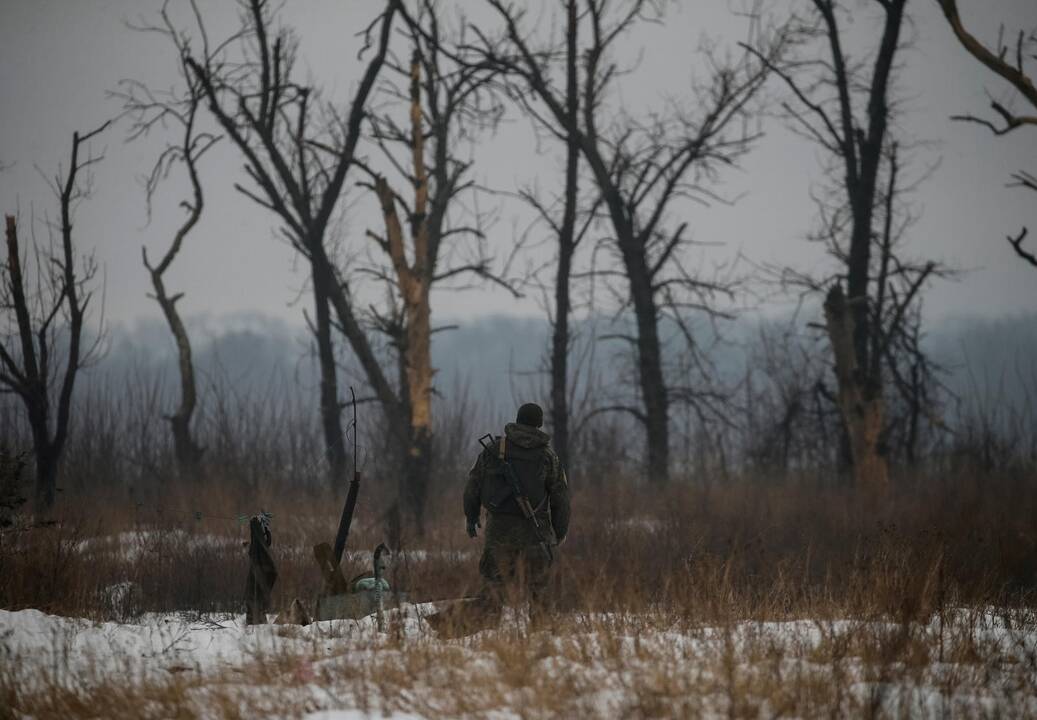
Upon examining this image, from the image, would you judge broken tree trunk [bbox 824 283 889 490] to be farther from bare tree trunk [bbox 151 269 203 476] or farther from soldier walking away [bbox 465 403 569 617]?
bare tree trunk [bbox 151 269 203 476]

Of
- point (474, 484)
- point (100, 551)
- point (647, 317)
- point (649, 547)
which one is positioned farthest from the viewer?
point (647, 317)

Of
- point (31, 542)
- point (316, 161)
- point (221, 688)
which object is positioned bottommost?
point (221, 688)

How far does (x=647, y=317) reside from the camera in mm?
20125

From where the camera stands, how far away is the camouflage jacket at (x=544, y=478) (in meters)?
8.92

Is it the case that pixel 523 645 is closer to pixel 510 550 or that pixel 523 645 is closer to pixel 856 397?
pixel 510 550

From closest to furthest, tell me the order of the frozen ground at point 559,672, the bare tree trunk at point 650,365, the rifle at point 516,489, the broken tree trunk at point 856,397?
the frozen ground at point 559,672 < the rifle at point 516,489 < the broken tree trunk at point 856,397 < the bare tree trunk at point 650,365

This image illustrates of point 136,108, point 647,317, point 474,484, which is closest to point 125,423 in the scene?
point 136,108

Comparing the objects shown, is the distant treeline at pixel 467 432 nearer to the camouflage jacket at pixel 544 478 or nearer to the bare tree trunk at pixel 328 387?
the bare tree trunk at pixel 328 387

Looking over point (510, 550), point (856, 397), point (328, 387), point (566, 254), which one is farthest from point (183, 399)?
point (510, 550)

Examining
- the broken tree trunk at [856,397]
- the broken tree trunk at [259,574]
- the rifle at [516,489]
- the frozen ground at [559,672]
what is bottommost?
the frozen ground at [559,672]

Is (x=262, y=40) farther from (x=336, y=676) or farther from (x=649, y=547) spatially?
(x=336, y=676)

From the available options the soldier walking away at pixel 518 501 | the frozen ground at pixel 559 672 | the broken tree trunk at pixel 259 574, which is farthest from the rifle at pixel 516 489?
the broken tree trunk at pixel 259 574

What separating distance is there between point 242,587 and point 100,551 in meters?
1.43

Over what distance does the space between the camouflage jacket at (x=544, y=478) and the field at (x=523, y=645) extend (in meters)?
0.68
